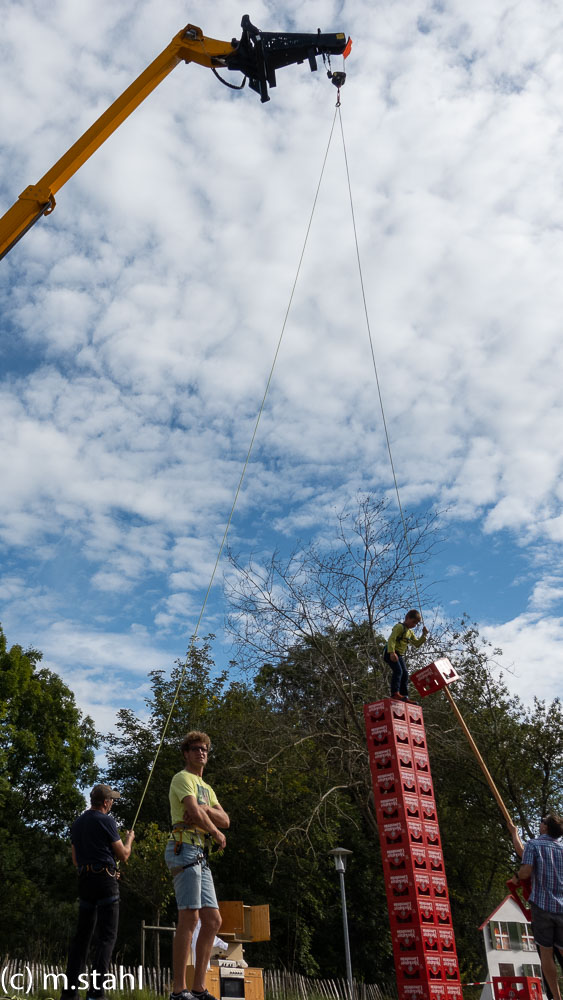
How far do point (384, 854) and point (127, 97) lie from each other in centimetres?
1067

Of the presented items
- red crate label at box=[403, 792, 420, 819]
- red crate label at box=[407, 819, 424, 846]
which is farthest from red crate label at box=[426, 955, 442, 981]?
red crate label at box=[403, 792, 420, 819]

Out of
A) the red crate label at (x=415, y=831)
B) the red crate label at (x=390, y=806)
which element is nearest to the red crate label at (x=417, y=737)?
the red crate label at (x=390, y=806)

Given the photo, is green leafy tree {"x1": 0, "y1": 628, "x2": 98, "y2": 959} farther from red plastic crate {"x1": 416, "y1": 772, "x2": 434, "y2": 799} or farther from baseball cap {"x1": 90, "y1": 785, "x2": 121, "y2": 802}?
baseball cap {"x1": 90, "y1": 785, "x2": 121, "y2": 802}

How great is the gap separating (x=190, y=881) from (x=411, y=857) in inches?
221

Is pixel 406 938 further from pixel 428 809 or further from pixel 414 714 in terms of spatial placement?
pixel 414 714

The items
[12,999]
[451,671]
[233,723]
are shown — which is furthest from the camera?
[233,723]

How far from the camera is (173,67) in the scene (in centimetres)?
1253

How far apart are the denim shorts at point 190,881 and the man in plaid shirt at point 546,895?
2.96 metres

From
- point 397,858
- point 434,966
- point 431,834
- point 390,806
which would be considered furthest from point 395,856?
point 434,966

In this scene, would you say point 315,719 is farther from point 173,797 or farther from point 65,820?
point 173,797

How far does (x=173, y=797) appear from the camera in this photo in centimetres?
540

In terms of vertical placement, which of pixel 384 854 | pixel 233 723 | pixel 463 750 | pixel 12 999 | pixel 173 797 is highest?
pixel 233 723

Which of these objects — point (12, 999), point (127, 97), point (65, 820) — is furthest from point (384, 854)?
point (65, 820)

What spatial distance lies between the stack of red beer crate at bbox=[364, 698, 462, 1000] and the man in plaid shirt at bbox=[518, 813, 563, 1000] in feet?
9.27
